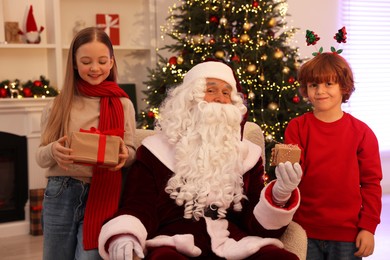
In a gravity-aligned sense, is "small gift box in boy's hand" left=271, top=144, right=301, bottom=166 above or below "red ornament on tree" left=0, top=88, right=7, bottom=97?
below

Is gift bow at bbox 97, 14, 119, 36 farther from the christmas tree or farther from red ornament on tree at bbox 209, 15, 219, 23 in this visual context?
red ornament on tree at bbox 209, 15, 219, 23

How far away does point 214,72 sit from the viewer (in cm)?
250

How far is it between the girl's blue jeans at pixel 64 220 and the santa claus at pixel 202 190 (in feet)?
0.65

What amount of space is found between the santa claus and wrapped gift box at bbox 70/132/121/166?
26 centimetres

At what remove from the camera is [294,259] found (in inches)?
81.0

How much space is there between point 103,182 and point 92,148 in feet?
0.95

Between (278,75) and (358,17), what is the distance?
2532 mm

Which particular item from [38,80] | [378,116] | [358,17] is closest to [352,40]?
[358,17]

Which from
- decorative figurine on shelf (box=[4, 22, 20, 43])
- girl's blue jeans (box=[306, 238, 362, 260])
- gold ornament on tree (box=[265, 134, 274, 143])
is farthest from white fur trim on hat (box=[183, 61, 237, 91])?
decorative figurine on shelf (box=[4, 22, 20, 43])

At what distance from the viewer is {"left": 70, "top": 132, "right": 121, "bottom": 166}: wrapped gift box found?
2.10m

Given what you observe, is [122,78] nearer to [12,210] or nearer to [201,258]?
[12,210]

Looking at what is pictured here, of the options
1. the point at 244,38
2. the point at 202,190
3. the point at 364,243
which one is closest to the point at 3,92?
the point at 244,38

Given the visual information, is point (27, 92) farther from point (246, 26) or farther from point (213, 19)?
point (246, 26)

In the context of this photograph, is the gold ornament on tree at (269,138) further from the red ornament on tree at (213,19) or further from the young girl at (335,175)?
the young girl at (335,175)
